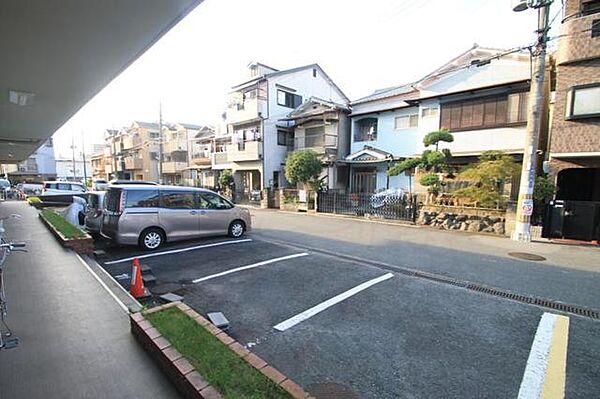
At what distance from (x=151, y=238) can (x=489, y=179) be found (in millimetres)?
10799

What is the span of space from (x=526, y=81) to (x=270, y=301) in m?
13.7

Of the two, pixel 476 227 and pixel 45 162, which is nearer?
pixel 476 227

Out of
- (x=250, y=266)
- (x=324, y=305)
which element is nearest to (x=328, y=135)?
(x=250, y=266)

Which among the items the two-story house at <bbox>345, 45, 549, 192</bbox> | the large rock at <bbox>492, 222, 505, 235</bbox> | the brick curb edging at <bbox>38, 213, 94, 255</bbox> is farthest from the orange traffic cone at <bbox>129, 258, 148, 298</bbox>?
the two-story house at <bbox>345, 45, 549, 192</bbox>

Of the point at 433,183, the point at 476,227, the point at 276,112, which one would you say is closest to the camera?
the point at 476,227

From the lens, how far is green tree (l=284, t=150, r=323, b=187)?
50.6 ft

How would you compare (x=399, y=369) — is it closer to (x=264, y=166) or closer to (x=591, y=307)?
(x=591, y=307)

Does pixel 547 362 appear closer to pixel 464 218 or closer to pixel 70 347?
pixel 70 347

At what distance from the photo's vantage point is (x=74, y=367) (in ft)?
7.98

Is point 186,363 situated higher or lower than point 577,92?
lower

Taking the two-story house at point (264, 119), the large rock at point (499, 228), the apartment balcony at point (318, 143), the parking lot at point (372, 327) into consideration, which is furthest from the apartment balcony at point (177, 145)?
the large rock at point (499, 228)

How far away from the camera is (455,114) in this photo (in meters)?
13.8

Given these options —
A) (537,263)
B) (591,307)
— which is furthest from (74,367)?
(537,263)

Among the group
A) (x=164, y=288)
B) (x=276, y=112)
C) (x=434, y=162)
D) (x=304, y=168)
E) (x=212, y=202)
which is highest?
(x=276, y=112)
